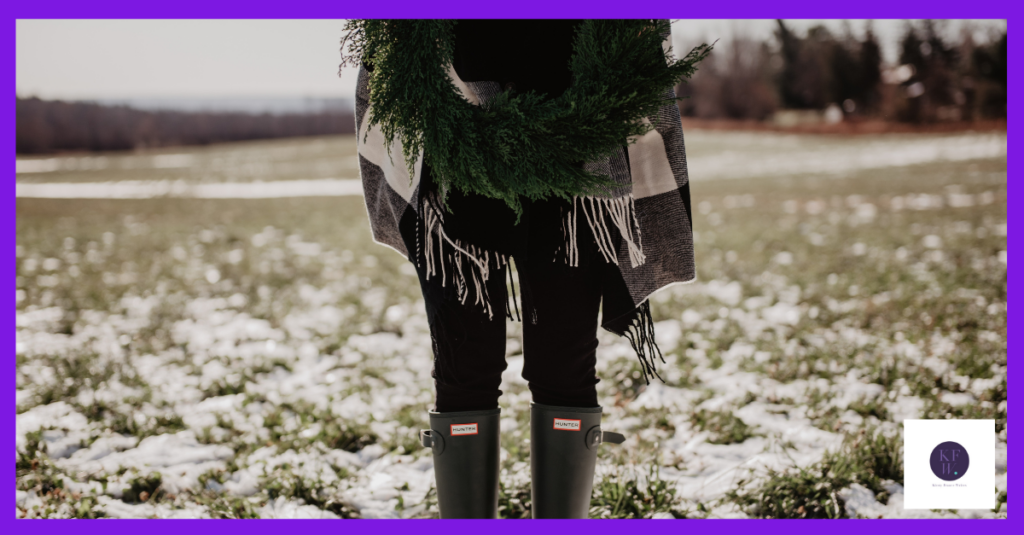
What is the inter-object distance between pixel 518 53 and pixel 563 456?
35.8 inches

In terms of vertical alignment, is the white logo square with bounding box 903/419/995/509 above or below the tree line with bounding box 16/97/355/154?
below

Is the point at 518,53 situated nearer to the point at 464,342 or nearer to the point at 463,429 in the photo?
the point at 464,342

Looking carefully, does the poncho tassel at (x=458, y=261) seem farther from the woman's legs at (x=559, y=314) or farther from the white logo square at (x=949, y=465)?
the white logo square at (x=949, y=465)

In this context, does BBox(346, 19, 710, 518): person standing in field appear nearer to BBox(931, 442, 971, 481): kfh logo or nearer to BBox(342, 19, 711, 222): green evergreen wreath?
BBox(342, 19, 711, 222): green evergreen wreath

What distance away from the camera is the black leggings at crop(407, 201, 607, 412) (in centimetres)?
117

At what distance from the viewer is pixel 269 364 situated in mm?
2742

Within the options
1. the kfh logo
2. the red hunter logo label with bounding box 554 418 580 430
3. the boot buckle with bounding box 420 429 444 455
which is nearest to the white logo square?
the kfh logo

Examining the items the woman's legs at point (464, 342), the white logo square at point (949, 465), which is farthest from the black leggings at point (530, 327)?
the white logo square at point (949, 465)

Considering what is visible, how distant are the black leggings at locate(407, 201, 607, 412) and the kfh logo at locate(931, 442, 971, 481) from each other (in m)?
1.20

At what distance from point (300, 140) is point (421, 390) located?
93.1 feet

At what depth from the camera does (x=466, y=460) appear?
1249mm

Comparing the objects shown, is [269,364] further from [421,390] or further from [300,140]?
[300,140]

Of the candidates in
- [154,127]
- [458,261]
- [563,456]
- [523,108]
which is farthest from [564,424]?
[154,127]

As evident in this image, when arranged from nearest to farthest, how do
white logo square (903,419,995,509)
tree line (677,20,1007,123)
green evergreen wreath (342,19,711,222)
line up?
green evergreen wreath (342,19,711,222) → white logo square (903,419,995,509) → tree line (677,20,1007,123)
